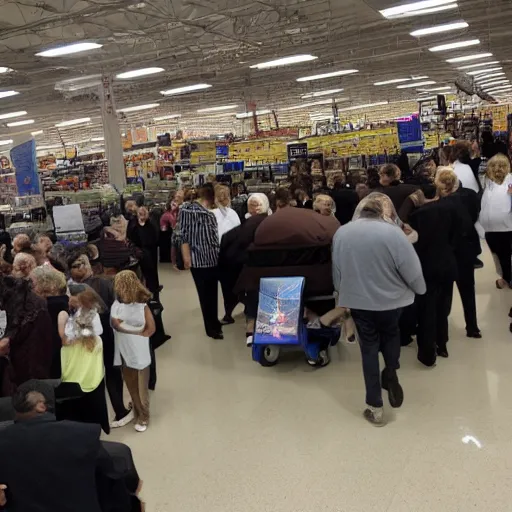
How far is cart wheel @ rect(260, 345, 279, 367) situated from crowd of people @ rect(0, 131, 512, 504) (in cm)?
39

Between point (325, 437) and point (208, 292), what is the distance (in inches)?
89.3

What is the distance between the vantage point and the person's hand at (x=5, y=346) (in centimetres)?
325

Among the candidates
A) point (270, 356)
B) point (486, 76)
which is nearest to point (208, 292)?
point (270, 356)

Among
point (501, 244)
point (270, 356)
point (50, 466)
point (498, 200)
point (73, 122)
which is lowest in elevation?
point (270, 356)

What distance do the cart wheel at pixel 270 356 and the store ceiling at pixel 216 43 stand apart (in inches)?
195

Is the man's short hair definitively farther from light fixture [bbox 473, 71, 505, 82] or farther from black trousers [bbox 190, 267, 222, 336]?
light fixture [bbox 473, 71, 505, 82]

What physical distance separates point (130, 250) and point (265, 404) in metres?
2.14

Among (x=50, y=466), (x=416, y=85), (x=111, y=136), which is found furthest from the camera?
(x=416, y=85)

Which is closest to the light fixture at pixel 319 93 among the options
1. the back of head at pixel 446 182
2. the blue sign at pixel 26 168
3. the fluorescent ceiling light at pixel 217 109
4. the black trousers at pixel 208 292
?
the fluorescent ceiling light at pixel 217 109

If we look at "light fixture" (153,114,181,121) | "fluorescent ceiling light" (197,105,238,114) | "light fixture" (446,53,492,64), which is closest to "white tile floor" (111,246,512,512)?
"light fixture" (446,53,492,64)

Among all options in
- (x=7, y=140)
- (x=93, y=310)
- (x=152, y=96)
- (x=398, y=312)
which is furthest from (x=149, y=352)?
(x=7, y=140)

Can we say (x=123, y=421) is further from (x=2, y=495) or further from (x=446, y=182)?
(x=446, y=182)

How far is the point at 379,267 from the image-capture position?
3.58 m

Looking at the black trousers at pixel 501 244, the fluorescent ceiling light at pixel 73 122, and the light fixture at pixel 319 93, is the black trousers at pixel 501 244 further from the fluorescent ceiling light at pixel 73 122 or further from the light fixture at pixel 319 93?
the fluorescent ceiling light at pixel 73 122
